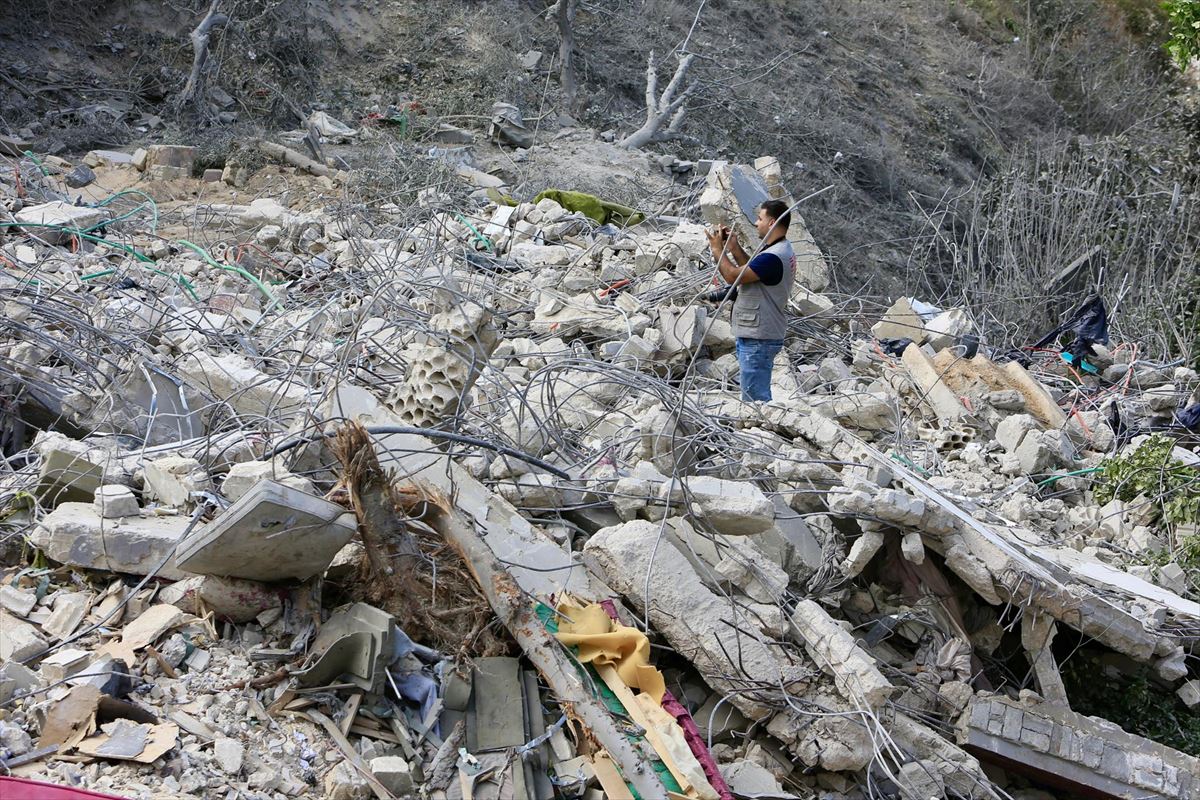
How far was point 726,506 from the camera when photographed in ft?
14.6

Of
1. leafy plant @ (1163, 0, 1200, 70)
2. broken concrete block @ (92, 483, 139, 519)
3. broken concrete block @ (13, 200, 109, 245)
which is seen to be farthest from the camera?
leafy plant @ (1163, 0, 1200, 70)

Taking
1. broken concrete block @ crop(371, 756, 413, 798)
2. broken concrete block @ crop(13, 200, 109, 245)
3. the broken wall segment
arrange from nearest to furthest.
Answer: broken concrete block @ crop(371, 756, 413, 798), the broken wall segment, broken concrete block @ crop(13, 200, 109, 245)

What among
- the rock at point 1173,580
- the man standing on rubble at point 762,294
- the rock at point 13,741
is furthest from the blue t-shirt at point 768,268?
the rock at point 13,741

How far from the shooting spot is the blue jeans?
6.50m

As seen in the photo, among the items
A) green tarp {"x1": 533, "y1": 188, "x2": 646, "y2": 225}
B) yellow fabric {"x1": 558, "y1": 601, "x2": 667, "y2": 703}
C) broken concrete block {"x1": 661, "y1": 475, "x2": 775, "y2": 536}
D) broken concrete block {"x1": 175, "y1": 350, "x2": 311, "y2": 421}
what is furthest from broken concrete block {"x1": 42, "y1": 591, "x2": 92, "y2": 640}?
green tarp {"x1": 533, "y1": 188, "x2": 646, "y2": 225}

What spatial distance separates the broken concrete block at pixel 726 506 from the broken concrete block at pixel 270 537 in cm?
154

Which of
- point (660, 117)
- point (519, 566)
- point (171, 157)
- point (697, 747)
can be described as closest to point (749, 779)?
point (697, 747)

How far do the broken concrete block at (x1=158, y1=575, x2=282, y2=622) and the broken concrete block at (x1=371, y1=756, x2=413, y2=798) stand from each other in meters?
0.76

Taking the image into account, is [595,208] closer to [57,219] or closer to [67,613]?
[57,219]

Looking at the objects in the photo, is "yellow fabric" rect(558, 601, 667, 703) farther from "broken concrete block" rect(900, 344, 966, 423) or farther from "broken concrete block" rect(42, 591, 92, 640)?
"broken concrete block" rect(900, 344, 966, 423)

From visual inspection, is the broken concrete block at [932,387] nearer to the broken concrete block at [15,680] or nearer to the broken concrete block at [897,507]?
the broken concrete block at [897,507]

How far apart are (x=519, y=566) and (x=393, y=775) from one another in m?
1.01

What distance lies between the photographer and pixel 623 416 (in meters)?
5.61

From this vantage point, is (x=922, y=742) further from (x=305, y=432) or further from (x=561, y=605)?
(x=305, y=432)
